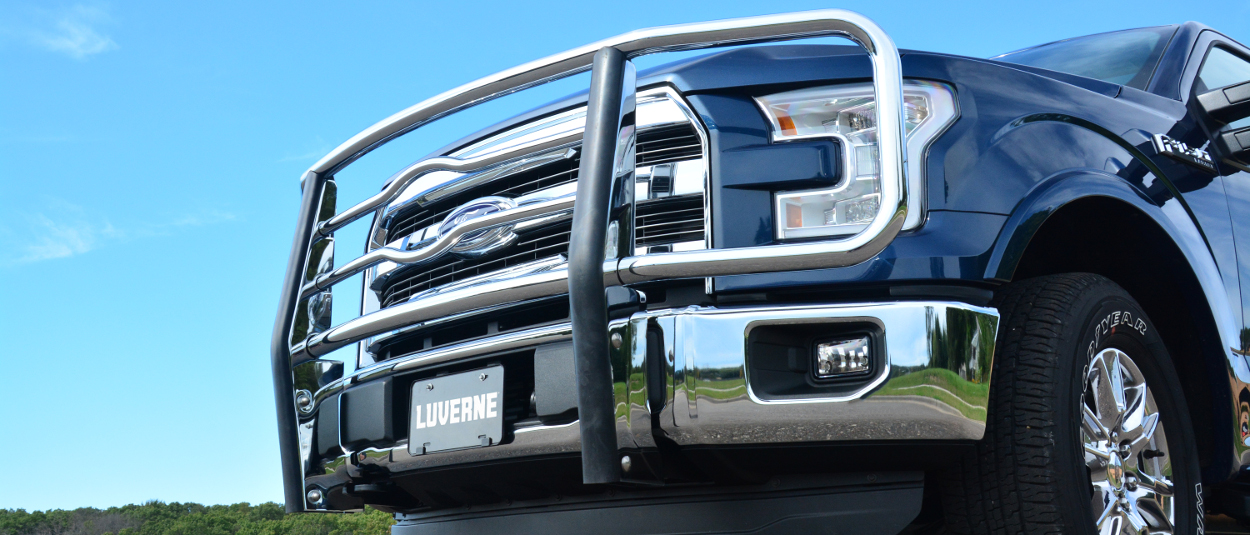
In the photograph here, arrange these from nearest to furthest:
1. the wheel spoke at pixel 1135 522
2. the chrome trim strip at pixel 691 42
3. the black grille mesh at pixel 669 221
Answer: the chrome trim strip at pixel 691 42, the black grille mesh at pixel 669 221, the wheel spoke at pixel 1135 522

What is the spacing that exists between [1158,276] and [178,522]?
16.0 feet

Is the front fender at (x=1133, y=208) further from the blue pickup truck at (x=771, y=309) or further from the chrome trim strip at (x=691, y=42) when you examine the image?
the chrome trim strip at (x=691, y=42)

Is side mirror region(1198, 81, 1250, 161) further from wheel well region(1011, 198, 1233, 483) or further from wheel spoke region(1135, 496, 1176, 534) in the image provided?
wheel spoke region(1135, 496, 1176, 534)

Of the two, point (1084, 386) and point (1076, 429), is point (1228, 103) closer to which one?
point (1084, 386)

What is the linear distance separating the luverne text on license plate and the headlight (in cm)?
76

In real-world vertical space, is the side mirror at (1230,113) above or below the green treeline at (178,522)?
above

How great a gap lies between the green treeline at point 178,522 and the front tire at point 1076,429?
3.03m

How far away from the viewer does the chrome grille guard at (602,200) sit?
74.2 inches

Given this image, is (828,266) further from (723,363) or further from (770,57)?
(770,57)

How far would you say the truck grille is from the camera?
2193mm

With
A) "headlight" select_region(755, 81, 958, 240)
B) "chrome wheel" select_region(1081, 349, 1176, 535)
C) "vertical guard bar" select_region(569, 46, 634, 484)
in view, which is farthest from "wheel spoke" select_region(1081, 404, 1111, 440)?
"vertical guard bar" select_region(569, 46, 634, 484)

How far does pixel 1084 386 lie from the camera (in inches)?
88.2

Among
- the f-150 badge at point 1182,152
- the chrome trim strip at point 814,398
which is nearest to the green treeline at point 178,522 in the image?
the chrome trim strip at point 814,398

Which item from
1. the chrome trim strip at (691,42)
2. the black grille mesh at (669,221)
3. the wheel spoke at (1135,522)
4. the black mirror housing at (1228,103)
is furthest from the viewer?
the black mirror housing at (1228,103)
